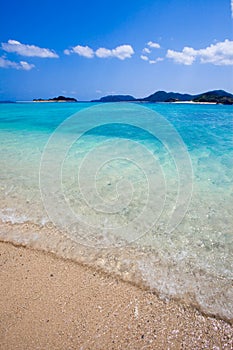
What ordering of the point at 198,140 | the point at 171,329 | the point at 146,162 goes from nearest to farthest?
the point at 171,329 → the point at 146,162 → the point at 198,140

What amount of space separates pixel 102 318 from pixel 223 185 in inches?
196

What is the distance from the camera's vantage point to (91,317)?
229 cm

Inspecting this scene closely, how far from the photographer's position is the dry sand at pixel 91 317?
209 centimetres

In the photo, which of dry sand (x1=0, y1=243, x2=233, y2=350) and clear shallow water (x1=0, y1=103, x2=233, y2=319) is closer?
dry sand (x1=0, y1=243, x2=233, y2=350)

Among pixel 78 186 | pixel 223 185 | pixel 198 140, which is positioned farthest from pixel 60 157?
pixel 198 140

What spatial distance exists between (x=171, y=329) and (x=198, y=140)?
39.8ft

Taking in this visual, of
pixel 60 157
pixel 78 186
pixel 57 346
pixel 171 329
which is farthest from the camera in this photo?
pixel 60 157

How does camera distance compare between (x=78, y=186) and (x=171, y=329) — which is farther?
(x=78, y=186)

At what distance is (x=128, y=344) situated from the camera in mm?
2078

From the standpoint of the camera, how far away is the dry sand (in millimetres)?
2086

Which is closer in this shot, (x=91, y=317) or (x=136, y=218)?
(x=91, y=317)

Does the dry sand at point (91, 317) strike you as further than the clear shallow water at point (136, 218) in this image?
No

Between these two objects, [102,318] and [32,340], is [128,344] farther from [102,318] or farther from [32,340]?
[32,340]

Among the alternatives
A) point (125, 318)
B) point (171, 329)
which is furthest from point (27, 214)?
point (171, 329)
